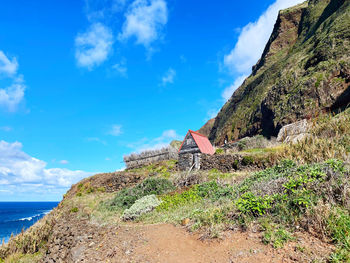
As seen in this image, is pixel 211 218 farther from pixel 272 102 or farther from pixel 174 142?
pixel 174 142

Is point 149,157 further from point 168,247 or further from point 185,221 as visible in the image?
point 168,247

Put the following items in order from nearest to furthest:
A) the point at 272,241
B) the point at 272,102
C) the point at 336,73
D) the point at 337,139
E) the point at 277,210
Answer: the point at 272,241 → the point at 277,210 → the point at 337,139 → the point at 336,73 → the point at 272,102

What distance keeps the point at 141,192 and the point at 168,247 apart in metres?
7.46

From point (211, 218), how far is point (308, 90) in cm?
2795

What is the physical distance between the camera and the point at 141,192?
1191cm

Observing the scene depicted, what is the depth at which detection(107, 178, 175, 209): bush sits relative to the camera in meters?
11.1

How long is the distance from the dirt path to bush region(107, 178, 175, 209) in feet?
11.0

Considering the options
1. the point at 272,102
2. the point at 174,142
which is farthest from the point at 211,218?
the point at 174,142

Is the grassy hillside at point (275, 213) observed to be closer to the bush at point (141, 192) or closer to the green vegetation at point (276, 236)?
the green vegetation at point (276, 236)

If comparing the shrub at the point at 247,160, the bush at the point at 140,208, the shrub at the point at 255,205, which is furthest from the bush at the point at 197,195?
the shrub at the point at 247,160

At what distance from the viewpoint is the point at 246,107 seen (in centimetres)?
4809

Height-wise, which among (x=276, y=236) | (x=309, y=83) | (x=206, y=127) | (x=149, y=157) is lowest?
(x=276, y=236)

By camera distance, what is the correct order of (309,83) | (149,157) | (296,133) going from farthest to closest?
(149,157) → (309,83) → (296,133)

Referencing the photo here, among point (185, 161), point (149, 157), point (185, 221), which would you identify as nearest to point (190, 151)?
point (185, 161)
